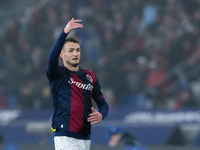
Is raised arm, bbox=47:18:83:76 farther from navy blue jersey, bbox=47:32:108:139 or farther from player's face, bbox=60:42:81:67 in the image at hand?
player's face, bbox=60:42:81:67

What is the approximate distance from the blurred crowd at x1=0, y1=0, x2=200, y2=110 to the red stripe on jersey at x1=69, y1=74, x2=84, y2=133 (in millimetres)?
6839

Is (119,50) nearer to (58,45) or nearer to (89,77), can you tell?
(89,77)

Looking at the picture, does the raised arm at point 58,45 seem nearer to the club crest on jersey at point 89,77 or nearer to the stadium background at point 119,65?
the club crest on jersey at point 89,77

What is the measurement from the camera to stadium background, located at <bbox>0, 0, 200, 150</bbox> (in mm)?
11820

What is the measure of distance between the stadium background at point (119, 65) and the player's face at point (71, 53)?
4837mm

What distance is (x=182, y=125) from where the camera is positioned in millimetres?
11500

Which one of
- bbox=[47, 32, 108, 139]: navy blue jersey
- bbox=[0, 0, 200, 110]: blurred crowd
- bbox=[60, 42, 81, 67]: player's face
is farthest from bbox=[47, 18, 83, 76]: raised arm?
bbox=[0, 0, 200, 110]: blurred crowd

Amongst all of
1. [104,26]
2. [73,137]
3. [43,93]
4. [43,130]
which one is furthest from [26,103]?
[73,137]

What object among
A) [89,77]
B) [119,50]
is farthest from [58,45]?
[119,50]

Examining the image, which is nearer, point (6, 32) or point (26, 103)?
point (26, 103)

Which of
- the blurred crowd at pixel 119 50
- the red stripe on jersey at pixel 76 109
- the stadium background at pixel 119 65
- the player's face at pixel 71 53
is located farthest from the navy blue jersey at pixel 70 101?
the blurred crowd at pixel 119 50

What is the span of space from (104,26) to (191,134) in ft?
16.0

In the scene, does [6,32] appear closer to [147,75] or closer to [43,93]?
[43,93]

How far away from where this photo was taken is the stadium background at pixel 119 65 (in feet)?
38.8
